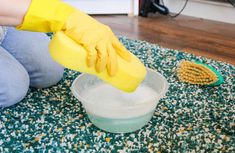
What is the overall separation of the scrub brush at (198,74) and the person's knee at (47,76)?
0.40 m

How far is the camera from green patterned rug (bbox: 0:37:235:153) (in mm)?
712

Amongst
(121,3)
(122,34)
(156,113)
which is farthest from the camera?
(121,3)

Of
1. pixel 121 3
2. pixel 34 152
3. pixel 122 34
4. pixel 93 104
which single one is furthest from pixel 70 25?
pixel 121 3

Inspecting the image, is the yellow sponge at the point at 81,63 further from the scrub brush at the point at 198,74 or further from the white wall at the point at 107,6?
the white wall at the point at 107,6

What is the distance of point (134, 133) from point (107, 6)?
3.78 feet

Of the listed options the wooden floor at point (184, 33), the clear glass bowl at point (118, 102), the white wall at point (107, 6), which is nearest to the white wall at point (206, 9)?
the wooden floor at point (184, 33)

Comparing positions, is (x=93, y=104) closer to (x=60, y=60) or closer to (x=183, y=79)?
(x=60, y=60)

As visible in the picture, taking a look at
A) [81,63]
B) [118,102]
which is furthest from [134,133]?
[81,63]

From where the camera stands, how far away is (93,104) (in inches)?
27.3

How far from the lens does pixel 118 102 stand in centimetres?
76

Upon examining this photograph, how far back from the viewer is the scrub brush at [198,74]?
0.96 m

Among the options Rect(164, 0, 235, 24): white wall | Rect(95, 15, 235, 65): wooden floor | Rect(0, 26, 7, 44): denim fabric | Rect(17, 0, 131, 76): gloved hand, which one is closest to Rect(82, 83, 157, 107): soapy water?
Rect(17, 0, 131, 76): gloved hand

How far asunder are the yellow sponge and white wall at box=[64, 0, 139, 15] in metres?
1.14

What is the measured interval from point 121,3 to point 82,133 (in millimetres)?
1162
